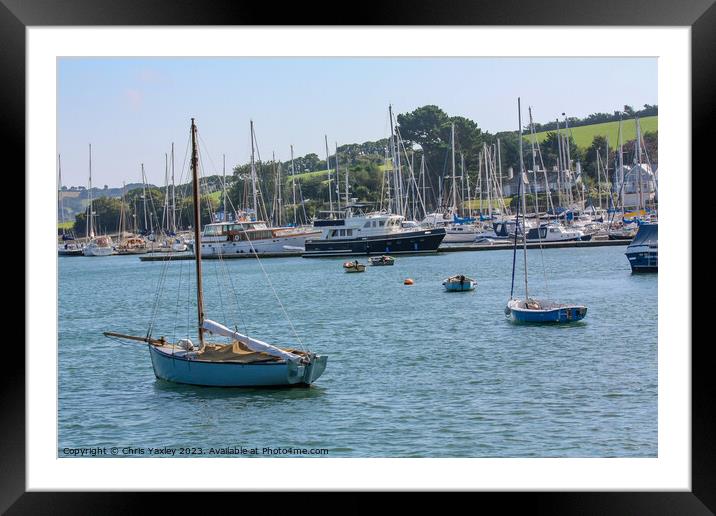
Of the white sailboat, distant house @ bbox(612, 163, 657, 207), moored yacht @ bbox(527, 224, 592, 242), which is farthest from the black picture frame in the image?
distant house @ bbox(612, 163, 657, 207)

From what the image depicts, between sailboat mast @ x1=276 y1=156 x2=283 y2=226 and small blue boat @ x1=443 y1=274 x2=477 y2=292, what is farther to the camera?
sailboat mast @ x1=276 y1=156 x2=283 y2=226

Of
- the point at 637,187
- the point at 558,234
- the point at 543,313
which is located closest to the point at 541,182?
the point at 637,187

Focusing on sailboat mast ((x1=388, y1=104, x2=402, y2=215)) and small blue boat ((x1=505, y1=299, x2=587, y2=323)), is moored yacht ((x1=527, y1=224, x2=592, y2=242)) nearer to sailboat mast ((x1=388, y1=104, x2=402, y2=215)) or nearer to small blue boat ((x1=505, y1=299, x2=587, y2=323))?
sailboat mast ((x1=388, y1=104, x2=402, y2=215))

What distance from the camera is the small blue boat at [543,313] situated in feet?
63.8

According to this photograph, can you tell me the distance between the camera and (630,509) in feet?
20.2

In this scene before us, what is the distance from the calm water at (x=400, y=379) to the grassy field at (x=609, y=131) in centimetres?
2158

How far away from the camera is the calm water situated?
1106 cm

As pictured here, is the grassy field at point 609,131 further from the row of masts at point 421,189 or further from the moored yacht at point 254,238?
the moored yacht at point 254,238

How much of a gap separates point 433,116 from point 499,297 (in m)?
27.9

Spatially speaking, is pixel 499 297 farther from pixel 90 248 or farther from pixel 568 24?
pixel 90 248

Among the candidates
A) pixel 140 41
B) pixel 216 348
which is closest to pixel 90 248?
pixel 216 348

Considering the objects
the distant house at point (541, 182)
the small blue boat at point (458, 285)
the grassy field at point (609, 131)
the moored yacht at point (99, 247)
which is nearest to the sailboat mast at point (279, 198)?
the moored yacht at point (99, 247)

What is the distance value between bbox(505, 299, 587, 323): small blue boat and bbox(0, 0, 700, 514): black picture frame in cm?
1320

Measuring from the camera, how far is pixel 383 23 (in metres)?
5.99
